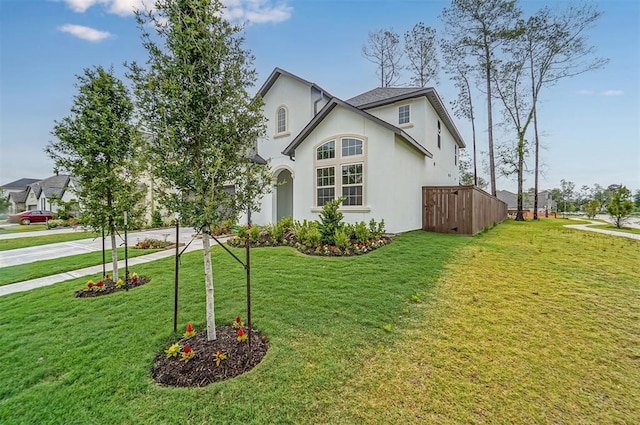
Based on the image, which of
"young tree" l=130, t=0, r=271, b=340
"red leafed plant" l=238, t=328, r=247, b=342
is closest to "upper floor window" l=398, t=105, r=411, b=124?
"young tree" l=130, t=0, r=271, b=340

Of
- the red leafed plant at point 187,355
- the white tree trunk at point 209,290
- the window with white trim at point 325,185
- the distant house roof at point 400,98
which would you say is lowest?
the red leafed plant at point 187,355

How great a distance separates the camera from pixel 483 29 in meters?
20.0

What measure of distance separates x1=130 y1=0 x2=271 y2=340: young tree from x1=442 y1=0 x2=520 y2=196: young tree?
76.3 ft

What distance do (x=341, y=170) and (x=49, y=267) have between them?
9.19m

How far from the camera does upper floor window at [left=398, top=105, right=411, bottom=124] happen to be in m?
12.0

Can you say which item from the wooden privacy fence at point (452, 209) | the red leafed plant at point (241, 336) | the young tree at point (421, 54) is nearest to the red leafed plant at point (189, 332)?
the red leafed plant at point (241, 336)

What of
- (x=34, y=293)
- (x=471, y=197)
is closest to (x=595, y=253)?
(x=471, y=197)

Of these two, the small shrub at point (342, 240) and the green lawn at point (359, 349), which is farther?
the small shrub at point (342, 240)

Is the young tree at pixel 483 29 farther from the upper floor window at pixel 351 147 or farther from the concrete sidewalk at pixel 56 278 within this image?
the concrete sidewalk at pixel 56 278

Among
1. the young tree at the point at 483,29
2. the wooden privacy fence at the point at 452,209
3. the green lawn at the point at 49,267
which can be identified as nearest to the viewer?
the green lawn at the point at 49,267

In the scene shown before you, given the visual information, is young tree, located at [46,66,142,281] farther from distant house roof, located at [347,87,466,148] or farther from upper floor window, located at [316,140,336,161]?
distant house roof, located at [347,87,466,148]

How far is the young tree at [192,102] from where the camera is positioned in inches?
111

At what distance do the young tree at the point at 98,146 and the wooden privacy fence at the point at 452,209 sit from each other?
10293 millimetres

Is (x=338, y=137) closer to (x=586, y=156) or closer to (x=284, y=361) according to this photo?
(x=284, y=361)
